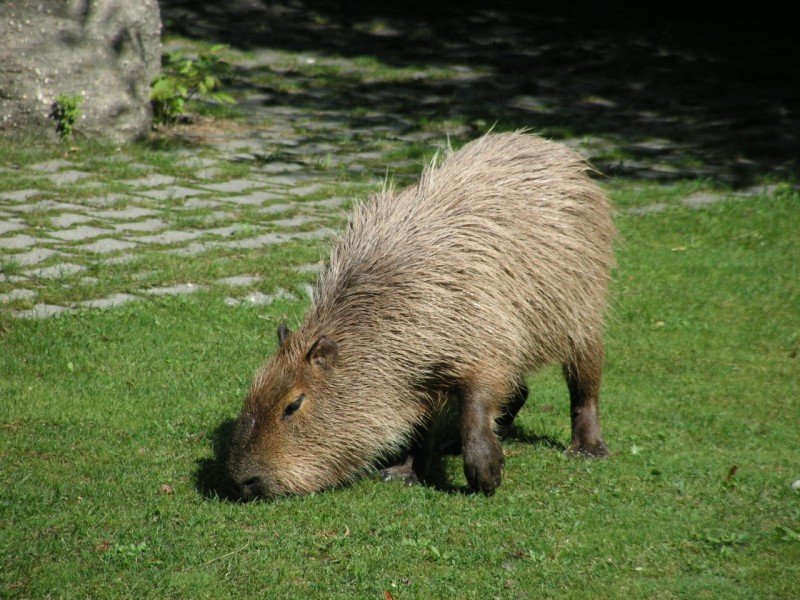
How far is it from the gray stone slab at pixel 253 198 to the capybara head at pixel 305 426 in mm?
4222

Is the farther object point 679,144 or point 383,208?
point 679,144

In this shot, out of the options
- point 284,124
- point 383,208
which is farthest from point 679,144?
point 383,208

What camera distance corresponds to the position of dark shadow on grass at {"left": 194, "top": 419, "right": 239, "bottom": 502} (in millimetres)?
5176

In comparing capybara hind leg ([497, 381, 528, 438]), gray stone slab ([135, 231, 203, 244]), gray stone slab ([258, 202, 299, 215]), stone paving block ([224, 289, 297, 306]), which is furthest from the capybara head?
gray stone slab ([258, 202, 299, 215])

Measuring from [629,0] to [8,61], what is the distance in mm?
11730

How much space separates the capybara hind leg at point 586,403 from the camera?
6004 mm

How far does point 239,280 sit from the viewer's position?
7914 millimetres

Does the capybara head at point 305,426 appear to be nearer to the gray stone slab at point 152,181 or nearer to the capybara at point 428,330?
the capybara at point 428,330

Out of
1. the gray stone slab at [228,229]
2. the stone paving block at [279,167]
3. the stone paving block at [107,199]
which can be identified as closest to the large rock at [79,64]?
the stone paving block at [279,167]

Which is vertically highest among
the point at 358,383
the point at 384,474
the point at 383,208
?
the point at 383,208

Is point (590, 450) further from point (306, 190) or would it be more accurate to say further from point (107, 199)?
point (107, 199)

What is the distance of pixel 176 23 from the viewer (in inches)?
638

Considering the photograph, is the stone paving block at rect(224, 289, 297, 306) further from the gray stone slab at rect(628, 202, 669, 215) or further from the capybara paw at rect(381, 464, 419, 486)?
the gray stone slab at rect(628, 202, 669, 215)

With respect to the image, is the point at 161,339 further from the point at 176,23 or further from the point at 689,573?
the point at 176,23
